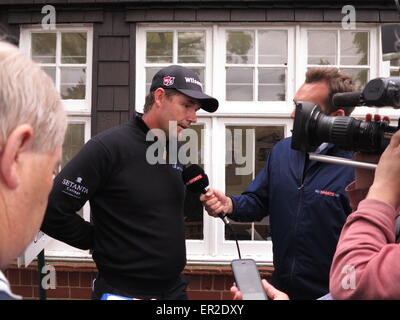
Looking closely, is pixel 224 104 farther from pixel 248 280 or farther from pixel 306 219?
pixel 248 280

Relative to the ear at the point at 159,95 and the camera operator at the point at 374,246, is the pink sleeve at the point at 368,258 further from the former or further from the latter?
the ear at the point at 159,95

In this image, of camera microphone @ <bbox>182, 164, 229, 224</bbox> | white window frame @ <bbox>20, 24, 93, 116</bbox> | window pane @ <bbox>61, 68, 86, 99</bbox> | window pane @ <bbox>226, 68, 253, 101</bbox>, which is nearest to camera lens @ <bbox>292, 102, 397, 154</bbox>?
camera microphone @ <bbox>182, 164, 229, 224</bbox>

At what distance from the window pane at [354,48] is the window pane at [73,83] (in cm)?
239

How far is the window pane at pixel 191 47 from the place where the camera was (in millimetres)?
3682

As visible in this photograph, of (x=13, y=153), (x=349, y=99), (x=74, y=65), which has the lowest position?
(x=13, y=153)

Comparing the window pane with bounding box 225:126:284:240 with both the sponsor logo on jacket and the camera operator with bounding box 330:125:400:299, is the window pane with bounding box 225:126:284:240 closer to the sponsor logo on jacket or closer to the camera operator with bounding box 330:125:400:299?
the sponsor logo on jacket

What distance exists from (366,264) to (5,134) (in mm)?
739

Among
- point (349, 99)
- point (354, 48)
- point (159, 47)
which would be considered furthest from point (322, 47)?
point (349, 99)

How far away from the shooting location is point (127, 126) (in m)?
1.91

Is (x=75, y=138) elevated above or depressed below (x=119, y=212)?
above

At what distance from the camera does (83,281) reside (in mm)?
3562

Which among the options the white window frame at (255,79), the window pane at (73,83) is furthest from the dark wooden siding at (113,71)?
the white window frame at (255,79)

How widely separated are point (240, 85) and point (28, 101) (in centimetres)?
317

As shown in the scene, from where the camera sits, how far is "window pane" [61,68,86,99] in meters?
3.78
